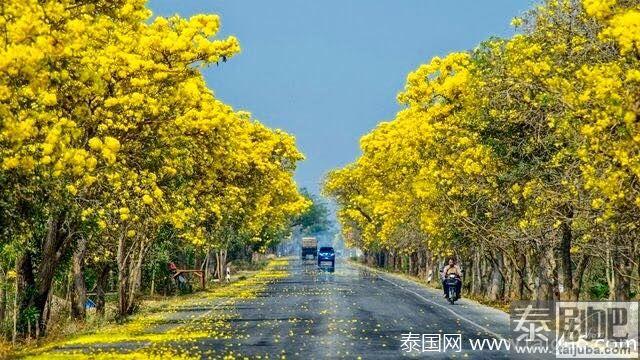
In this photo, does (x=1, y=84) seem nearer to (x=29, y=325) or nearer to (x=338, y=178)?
(x=29, y=325)

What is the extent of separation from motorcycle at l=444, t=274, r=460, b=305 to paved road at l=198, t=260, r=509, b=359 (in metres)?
0.37

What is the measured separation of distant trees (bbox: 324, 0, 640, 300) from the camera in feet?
65.1

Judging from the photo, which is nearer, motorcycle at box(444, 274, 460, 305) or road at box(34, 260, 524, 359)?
road at box(34, 260, 524, 359)

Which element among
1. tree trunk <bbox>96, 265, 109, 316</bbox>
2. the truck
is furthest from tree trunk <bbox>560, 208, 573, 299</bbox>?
the truck

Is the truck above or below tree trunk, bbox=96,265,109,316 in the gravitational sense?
above

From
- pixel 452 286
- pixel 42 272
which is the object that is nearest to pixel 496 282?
pixel 452 286

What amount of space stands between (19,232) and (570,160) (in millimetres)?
14846

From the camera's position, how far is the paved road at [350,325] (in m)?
23.0

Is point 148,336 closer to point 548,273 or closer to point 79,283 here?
point 79,283

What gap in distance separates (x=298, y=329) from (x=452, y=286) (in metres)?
15.2

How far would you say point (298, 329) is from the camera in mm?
29094

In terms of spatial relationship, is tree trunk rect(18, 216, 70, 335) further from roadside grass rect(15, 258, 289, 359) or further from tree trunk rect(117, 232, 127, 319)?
tree trunk rect(117, 232, 127, 319)

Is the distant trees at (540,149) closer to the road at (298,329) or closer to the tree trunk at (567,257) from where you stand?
the tree trunk at (567,257)

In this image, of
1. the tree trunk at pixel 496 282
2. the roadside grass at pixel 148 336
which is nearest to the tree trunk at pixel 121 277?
the roadside grass at pixel 148 336
